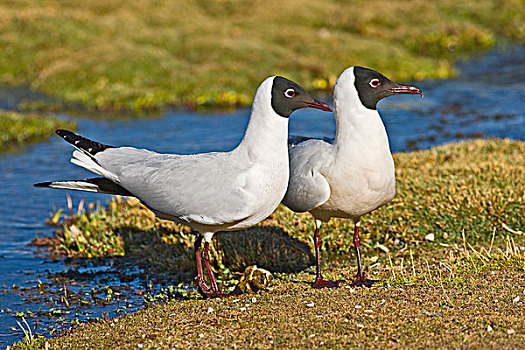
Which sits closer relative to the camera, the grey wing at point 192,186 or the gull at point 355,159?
the grey wing at point 192,186

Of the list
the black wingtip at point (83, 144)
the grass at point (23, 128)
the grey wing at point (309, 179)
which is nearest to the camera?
the grey wing at point (309, 179)

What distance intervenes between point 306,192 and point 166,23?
20.9 m

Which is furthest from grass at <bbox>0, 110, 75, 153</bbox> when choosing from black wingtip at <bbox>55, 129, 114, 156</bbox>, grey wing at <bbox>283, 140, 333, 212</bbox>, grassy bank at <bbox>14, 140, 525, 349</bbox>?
grey wing at <bbox>283, 140, 333, 212</bbox>

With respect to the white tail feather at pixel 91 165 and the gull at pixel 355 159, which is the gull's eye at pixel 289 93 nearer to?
the gull at pixel 355 159

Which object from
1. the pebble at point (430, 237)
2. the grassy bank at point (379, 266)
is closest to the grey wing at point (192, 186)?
the grassy bank at point (379, 266)

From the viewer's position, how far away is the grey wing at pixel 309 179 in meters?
7.69

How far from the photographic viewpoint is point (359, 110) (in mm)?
7504

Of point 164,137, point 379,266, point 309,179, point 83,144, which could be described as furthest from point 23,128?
point 309,179

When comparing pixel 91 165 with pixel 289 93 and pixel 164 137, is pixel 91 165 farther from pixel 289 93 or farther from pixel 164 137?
pixel 164 137

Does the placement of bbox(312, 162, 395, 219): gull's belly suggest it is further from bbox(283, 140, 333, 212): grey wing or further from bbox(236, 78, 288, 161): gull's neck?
bbox(236, 78, 288, 161): gull's neck

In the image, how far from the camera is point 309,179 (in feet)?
25.4

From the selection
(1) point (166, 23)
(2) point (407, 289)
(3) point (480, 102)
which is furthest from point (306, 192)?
(1) point (166, 23)

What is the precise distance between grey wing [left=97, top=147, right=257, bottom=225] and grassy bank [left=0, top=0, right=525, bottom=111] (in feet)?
41.0

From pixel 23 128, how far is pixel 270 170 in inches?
456
